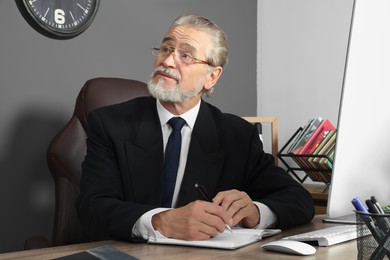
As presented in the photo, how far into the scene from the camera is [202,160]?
5.94ft

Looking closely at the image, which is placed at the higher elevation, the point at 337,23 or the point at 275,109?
the point at 337,23

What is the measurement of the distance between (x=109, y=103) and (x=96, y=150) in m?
0.37

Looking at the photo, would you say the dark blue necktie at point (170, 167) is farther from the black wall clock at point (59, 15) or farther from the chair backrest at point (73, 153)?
the black wall clock at point (59, 15)

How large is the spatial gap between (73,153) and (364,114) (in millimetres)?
1212

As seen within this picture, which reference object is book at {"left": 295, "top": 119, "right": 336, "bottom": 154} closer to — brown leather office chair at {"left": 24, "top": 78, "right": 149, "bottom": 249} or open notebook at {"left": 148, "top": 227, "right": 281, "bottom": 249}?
brown leather office chair at {"left": 24, "top": 78, "right": 149, "bottom": 249}

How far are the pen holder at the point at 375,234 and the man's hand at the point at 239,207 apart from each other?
0.53m

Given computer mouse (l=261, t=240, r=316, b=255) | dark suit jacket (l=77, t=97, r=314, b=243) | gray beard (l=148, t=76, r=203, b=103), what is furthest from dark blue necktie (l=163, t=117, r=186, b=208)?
computer mouse (l=261, t=240, r=316, b=255)

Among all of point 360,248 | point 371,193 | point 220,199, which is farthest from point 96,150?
point 360,248

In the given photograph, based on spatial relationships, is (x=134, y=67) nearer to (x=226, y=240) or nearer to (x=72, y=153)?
(x=72, y=153)

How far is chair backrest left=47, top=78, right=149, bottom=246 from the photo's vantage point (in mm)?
1950

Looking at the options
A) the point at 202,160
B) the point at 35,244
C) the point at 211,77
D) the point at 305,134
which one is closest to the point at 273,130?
the point at 305,134

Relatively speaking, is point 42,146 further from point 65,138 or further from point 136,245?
point 136,245

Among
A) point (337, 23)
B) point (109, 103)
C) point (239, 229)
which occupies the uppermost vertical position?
point (337, 23)

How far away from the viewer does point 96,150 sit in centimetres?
175
